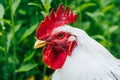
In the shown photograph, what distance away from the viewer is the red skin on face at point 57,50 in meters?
4.22

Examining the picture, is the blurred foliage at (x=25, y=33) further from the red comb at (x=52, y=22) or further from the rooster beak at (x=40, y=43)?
the rooster beak at (x=40, y=43)

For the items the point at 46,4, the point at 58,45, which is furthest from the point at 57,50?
the point at 46,4

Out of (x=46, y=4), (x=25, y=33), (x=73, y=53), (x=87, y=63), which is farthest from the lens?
(x=25, y=33)

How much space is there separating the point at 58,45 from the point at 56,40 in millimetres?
47

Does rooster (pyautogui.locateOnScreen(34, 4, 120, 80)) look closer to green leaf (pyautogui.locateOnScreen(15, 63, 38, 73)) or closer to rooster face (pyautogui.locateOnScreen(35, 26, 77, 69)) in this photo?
rooster face (pyautogui.locateOnScreen(35, 26, 77, 69))

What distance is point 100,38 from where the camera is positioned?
5.41 metres

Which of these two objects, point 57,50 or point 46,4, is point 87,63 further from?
point 46,4

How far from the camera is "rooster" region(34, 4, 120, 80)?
413cm

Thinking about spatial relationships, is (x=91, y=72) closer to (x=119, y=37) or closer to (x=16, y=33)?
(x=16, y=33)

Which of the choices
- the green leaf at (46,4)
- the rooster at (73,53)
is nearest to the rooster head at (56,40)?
the rooster at (73,53)

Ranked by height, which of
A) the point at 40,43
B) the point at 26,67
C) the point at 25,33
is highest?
the point at 40,43

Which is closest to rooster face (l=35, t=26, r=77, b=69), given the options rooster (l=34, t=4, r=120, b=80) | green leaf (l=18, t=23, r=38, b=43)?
rooster (l=34, t=4, r=120, b=80)

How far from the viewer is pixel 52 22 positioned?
4.33 m

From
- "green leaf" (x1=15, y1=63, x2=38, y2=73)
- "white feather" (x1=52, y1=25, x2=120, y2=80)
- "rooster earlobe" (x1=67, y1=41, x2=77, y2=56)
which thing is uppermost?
"rooster earlobe" (x1=67, y1=41, x2=77, y2=56)
